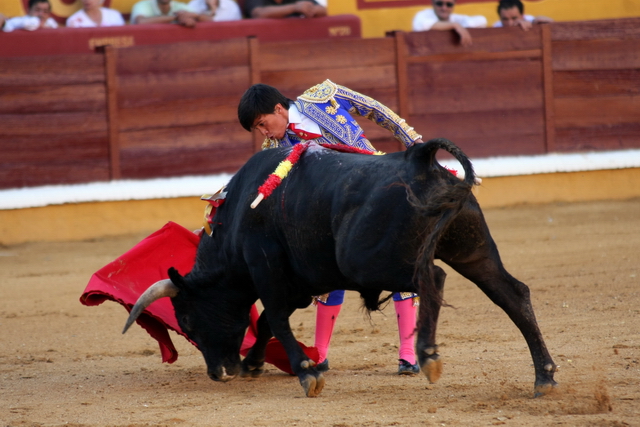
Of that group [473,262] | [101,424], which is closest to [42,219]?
[101,424]

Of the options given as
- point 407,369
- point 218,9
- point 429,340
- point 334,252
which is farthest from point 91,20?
point 429,340

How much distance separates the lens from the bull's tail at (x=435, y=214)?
2475mm

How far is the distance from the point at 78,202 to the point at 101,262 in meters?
0.96

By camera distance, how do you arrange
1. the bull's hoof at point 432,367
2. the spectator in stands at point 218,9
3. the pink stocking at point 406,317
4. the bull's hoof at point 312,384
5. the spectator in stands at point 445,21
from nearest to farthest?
the bull's hoof at point 432,367 → the bull's hoof at point 312,384 → the pink stocking at point 406,317 → the spectator in stands at point 218,9 → the spectator in stands at point 445,21

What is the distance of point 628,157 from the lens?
7.52 m

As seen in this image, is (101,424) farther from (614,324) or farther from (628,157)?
(628,157)

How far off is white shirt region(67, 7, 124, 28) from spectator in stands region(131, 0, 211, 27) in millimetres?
122

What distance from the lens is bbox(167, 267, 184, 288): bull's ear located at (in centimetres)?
322

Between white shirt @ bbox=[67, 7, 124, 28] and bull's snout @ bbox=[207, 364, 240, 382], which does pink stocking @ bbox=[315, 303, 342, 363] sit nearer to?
bull's snout @ bbox=[207, 364, 240, 382]

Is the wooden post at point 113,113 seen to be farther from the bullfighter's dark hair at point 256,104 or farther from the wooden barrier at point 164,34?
the bullfighter's dark hair at point 256,104

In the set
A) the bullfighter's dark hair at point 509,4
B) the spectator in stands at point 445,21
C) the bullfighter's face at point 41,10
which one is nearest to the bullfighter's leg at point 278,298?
the bullfighter's face at point 41,10

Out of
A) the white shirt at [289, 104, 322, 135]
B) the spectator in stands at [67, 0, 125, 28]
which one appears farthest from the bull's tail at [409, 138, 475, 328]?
the spectator in stands at [67, 0, 125, 28]

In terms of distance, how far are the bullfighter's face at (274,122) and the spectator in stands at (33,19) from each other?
402cm

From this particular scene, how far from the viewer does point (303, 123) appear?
3.21 meters
